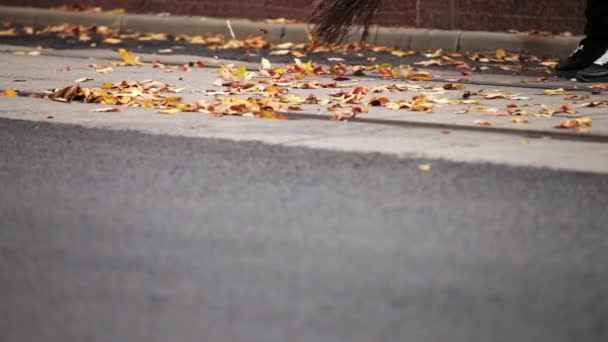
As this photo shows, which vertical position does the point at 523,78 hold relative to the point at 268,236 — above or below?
below

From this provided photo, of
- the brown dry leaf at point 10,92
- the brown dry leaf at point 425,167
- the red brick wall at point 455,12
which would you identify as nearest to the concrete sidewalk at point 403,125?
the brown dry leaf at point 10,92

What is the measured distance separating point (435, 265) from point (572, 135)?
262 cm

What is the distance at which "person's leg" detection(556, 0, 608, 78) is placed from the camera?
27.4ft

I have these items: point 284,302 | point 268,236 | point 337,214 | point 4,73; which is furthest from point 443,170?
point 4,73

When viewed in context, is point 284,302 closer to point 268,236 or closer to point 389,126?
point 268,236

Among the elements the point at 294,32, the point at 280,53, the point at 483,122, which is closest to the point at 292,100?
the point at 483,122

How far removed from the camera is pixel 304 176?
465 cm

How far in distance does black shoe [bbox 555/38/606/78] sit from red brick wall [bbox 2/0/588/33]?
6.38 feet

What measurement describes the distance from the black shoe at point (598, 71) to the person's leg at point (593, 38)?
1.2 inches

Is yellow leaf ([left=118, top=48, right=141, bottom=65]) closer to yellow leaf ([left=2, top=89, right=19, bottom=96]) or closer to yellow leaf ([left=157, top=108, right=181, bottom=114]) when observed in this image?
yellow leaf ([left=2, top=89, right=19, bottom=96])

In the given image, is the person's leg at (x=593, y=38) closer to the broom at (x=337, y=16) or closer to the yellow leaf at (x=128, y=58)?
the broom at (x=337, y=16)

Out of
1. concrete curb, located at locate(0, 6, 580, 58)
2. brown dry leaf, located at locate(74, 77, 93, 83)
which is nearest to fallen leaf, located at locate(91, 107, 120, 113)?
brown dry leaf, located at locate(74, 77, 93, 83)

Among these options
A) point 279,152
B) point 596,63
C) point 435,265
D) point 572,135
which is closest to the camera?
point 435,265

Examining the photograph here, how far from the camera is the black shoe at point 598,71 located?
8391 mm
